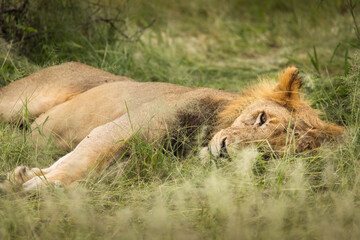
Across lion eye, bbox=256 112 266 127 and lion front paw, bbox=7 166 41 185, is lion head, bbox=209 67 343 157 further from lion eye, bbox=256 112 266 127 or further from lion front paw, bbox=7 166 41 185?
lion front paw, bbox=7 166 41 185

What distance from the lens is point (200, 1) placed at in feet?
33.5

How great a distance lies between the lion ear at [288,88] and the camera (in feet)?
11.6

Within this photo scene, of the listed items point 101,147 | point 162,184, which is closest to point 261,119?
point 162,184

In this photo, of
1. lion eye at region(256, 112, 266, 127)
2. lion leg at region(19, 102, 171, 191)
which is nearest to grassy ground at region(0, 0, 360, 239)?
lion leg at region(19, 102, 171, 191)

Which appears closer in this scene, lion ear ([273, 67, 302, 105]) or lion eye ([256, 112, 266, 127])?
lion eye ([256, 112, 266, 127])

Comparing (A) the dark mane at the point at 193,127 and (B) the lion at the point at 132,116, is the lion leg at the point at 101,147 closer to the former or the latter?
(B) the lion at the point at 132,116

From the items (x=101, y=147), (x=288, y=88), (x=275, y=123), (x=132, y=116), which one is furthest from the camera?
(x=288, y=88)

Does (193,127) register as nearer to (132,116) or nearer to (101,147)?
(132,116)

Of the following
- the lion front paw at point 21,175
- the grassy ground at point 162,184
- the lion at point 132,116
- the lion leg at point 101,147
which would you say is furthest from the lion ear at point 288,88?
the lion front paw at point 21,175

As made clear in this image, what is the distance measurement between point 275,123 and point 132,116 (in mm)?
1046

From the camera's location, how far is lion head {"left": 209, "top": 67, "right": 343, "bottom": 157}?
3078mm

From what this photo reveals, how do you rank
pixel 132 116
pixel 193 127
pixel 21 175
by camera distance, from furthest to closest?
pixel 193 127
pixel 132 116
pixel 21 175

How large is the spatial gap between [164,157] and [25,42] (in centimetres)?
287

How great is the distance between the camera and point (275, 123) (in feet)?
10.4
